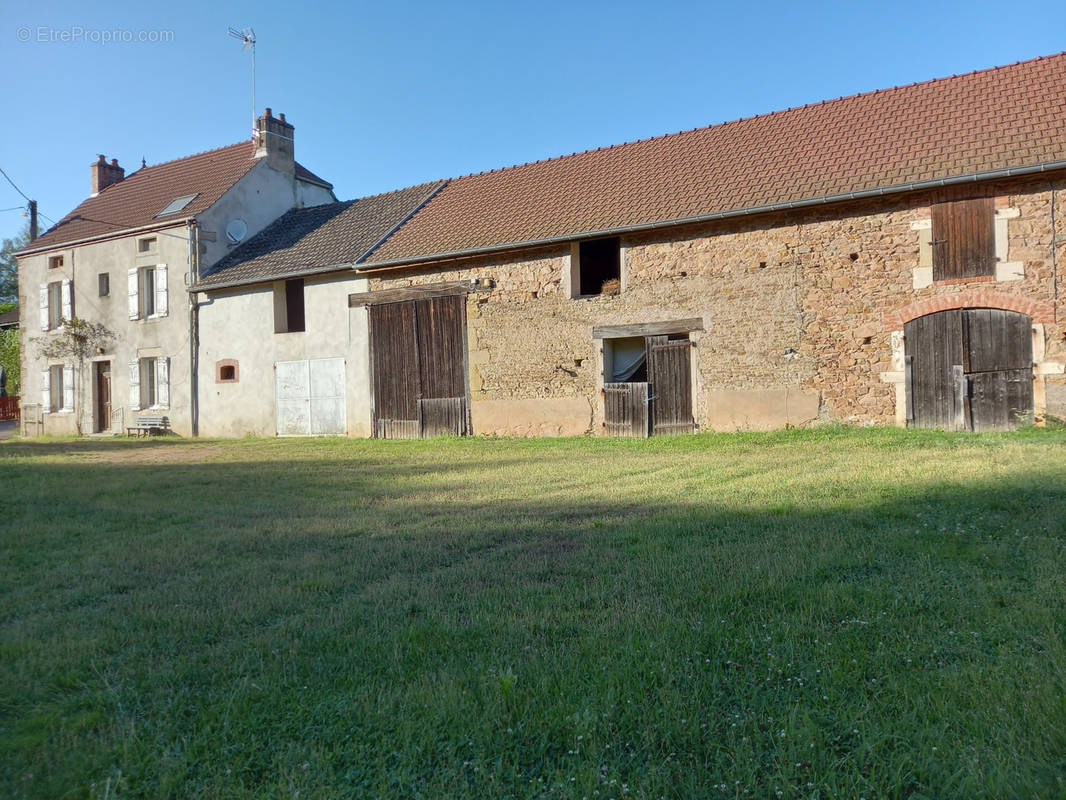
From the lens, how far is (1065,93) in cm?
1196

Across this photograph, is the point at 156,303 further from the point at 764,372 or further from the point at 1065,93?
the point at 1065,93

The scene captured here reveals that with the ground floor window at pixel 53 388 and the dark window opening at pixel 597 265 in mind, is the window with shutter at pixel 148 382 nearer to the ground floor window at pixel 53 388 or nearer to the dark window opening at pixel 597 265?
the ground floor window at pixel 53 388

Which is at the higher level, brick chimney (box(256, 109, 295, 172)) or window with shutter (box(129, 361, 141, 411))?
brick chimney (box(256, 109, 295, 172))

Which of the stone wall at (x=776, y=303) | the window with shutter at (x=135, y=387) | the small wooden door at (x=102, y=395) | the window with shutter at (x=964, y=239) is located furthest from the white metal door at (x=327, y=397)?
the window with shutter at (x=964, y=239)

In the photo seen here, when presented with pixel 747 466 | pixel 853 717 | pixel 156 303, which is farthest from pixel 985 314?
pixel 156 303

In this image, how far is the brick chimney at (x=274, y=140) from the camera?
20856 mm

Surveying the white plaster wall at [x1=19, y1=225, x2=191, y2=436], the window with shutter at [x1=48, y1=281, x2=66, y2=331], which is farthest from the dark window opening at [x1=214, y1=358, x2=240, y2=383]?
the window with shutter at [x1=48, y1=281, x2=66, y2=331]

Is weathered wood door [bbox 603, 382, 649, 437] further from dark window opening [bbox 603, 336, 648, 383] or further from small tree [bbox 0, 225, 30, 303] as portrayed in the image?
small tree [bbox 0, 225, 30, 303]

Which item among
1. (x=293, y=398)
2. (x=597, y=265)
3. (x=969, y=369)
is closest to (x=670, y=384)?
(x=597, y=265)

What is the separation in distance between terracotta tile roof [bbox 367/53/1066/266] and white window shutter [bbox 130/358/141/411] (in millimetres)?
8597

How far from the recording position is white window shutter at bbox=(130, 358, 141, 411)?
2070 cm

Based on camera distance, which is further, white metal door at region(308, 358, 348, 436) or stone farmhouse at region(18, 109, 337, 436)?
stone farmhouse at region(18, 109, 337, 436)

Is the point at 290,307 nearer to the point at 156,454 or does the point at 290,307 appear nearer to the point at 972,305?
the point at 156,454

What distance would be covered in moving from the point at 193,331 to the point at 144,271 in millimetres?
2741
